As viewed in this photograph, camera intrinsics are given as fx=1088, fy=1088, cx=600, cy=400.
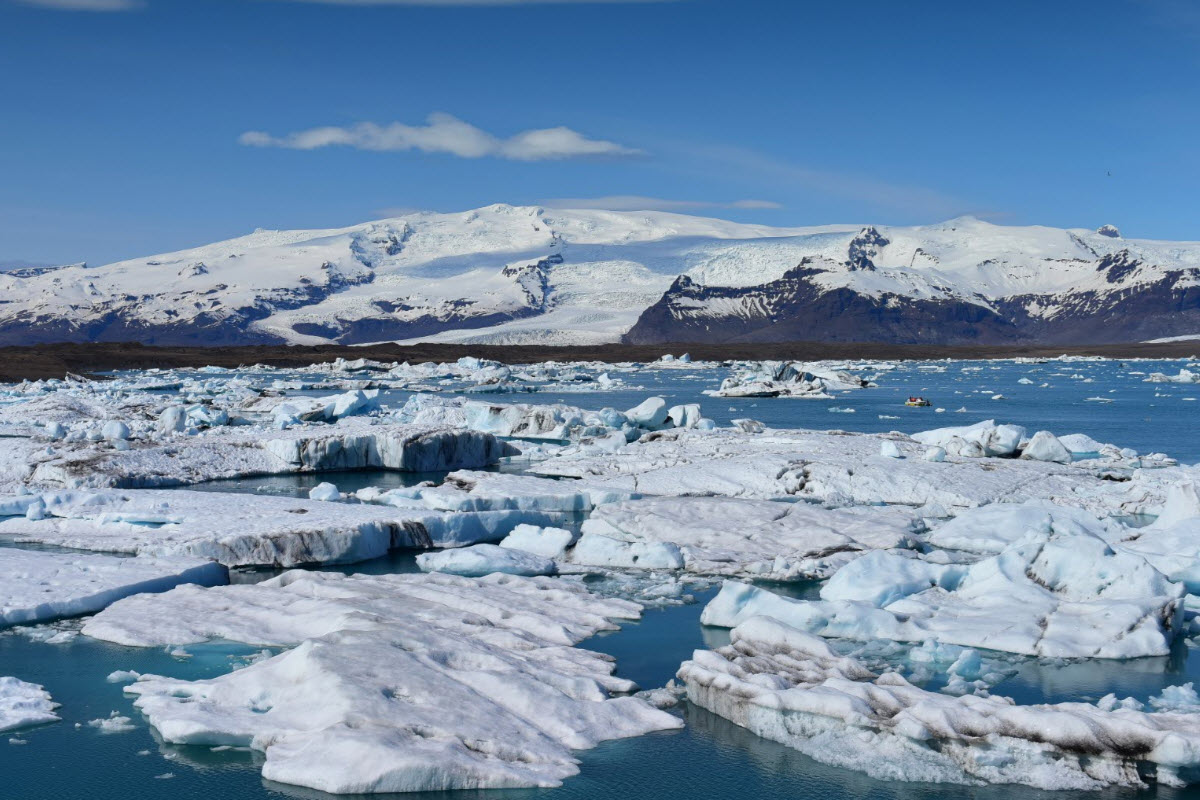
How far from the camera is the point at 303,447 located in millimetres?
19547

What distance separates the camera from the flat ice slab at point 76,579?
9.62 meters

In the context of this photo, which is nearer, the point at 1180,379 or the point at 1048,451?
the point at 1048,451

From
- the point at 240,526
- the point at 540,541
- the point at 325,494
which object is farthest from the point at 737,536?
the point at 325,494

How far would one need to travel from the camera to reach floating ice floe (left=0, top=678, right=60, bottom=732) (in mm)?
7141

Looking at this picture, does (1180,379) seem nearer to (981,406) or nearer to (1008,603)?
(981,406)

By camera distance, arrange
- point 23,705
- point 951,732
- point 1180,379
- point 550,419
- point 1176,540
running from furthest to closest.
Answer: point 1180,379 < point 550,419 < point 1176,540 < point 23,705 < point 951,732

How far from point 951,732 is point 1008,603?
11.2 feet

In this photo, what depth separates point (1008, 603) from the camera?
970 cm

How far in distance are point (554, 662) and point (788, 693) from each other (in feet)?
6.16

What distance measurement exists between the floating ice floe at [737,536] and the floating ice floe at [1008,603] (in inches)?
54.8

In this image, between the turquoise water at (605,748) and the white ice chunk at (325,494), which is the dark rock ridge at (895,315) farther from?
the turquoise water at (605,748)

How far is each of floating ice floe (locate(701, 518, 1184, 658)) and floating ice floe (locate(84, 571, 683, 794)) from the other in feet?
5.88

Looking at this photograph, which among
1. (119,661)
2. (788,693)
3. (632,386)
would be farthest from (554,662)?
(632,386)

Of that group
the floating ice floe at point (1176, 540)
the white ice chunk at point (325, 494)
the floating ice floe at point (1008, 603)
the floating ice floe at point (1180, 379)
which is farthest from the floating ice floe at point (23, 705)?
the floating ice floe at point (1180, 379)
